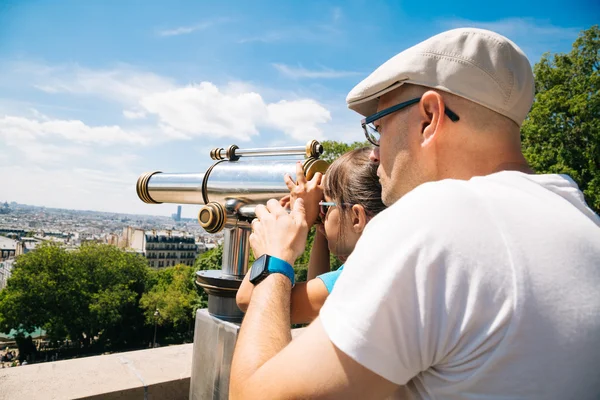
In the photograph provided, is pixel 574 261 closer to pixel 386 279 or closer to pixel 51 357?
pixel 386 279

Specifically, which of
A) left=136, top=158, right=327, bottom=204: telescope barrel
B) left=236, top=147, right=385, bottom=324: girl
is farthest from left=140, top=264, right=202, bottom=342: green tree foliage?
left=236, top=147, right=385, bottom=324: girl

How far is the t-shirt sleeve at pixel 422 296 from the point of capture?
2.14 ft

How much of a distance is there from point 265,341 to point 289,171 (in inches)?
45.0

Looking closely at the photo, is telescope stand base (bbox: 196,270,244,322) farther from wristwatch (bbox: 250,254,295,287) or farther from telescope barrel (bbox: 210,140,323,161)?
wristwatch (bbox: 250,254,295,287)

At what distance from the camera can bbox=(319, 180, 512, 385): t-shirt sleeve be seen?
0.65 m

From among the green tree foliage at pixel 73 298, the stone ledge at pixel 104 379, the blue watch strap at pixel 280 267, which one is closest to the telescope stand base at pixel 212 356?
the stone ledge at pixel 104 379

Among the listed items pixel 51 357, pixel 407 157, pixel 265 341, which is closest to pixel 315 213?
pixel 407 157

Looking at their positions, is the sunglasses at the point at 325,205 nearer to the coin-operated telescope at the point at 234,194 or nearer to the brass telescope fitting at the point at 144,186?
A: the coin-operated telescope at the point at 234,194

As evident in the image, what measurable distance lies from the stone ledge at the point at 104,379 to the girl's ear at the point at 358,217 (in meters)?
1.59

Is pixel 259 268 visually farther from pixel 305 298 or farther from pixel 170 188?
pixel 170 188

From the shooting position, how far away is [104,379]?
2.34 meters

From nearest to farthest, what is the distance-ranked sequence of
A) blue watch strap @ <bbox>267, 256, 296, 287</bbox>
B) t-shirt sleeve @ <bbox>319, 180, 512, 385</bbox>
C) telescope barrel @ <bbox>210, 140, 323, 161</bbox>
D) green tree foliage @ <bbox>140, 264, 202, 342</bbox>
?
t-shirt sleeve @ <bbox>319, 180, 512, 385</bbox>, blue watch strap @ <bbox>267, 256, 296, 287</bbox>, telescope barrel @ <bbox>210, 140, 323, 161</bbox>, green tree foliage @ <bbox>140, 264, 202, 342</bbox>

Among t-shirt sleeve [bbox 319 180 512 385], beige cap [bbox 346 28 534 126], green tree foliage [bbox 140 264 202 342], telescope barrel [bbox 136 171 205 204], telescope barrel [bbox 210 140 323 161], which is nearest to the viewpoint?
t-shirt sleeve [bbox 319 180 512 385]

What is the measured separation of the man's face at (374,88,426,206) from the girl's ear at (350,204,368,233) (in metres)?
0.55
